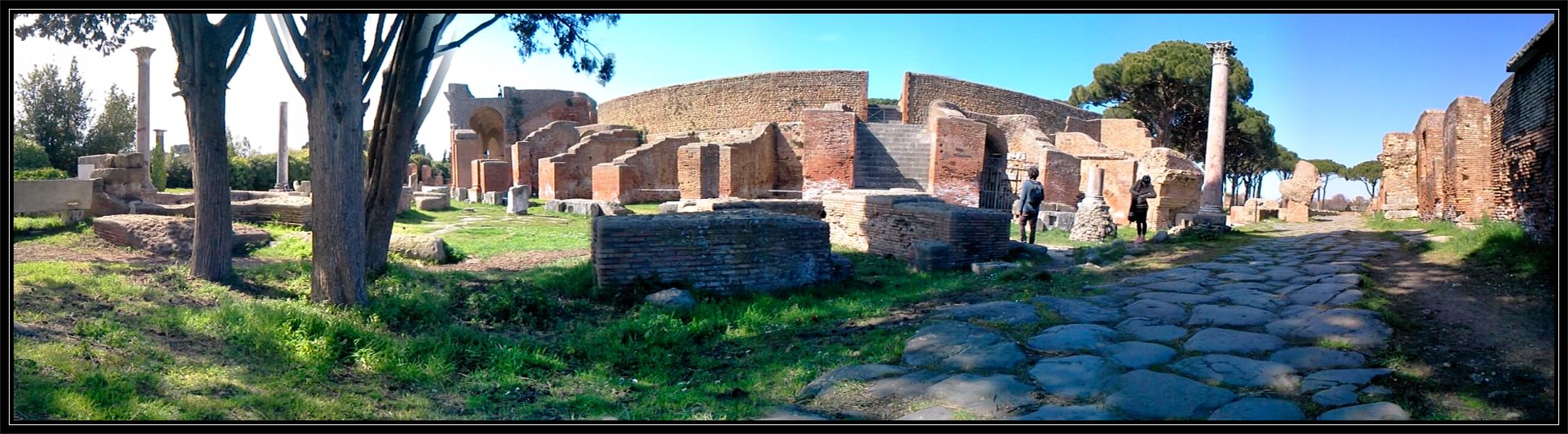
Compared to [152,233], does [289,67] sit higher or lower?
higher

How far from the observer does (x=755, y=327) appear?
5.94 metres

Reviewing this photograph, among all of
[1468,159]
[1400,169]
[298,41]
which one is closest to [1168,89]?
[1400,169]

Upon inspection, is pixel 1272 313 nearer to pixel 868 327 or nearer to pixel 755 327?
pixel 868 327

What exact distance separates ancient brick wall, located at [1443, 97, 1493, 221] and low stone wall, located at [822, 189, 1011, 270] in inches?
290

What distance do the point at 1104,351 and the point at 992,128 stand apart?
1976 cm

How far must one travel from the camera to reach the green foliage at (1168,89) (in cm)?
3180

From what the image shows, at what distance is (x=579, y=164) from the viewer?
971 inches

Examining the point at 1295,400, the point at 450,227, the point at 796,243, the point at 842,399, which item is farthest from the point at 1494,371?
the point at 450,227

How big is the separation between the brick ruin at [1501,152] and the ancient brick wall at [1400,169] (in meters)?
0.43

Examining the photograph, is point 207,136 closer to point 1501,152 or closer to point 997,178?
point 1501,152

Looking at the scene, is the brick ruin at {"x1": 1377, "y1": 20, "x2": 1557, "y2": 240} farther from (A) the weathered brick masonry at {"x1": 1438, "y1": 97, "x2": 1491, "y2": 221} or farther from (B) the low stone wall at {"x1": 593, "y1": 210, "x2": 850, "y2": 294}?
(B) the low stone wall at {"x1": 593, "y1": 210, "x2": 850, "y2": 294}

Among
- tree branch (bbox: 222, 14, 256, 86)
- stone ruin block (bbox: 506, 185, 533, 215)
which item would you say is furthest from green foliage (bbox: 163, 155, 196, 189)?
tree branch (bbox: 222, 14, 256, 86)

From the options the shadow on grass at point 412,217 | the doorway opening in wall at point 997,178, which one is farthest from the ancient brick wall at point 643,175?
the doorway opening in wall at point 997,178

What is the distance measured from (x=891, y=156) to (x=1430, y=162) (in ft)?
36.2
